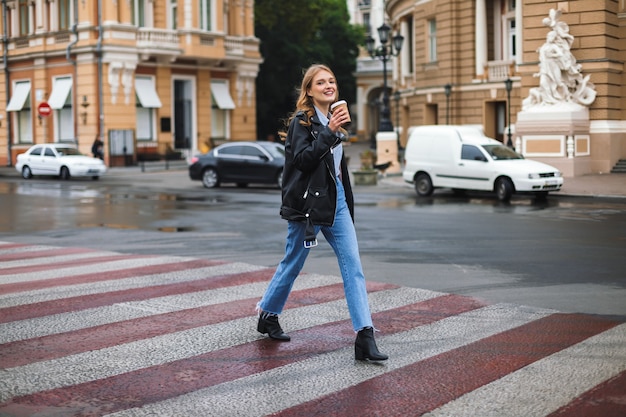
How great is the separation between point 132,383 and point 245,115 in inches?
1980

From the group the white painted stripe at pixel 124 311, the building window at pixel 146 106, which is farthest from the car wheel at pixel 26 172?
the white painted stripe at pixel 124 311

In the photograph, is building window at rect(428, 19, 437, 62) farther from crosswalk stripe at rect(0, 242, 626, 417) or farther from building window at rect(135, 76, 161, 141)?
crosswalk stripe at rect(0, 242, 626, 417)

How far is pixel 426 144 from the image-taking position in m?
25.1

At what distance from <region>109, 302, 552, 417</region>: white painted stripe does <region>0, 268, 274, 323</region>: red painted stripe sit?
109 inches

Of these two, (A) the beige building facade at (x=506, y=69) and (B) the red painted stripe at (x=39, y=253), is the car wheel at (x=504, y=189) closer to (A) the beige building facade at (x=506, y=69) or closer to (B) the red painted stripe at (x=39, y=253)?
(A) the beige building facade at (x=506, y=69)

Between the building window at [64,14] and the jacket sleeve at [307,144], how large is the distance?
4559 cm

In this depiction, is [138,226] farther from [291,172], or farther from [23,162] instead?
[23,162]

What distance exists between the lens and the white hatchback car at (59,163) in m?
37.0

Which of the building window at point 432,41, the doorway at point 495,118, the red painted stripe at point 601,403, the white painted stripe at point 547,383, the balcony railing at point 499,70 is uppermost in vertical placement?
the building window at point 432,41

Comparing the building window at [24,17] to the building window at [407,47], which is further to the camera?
the building window at [24,17]

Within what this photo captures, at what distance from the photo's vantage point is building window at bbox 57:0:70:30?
49656 mm

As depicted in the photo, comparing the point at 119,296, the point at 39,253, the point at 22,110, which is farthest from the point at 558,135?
the point at 22,110

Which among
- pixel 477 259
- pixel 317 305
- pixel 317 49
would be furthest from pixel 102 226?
pixel 317 49

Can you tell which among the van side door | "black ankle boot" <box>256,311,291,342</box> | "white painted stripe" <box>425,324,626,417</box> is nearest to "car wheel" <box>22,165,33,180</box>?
the van side door
